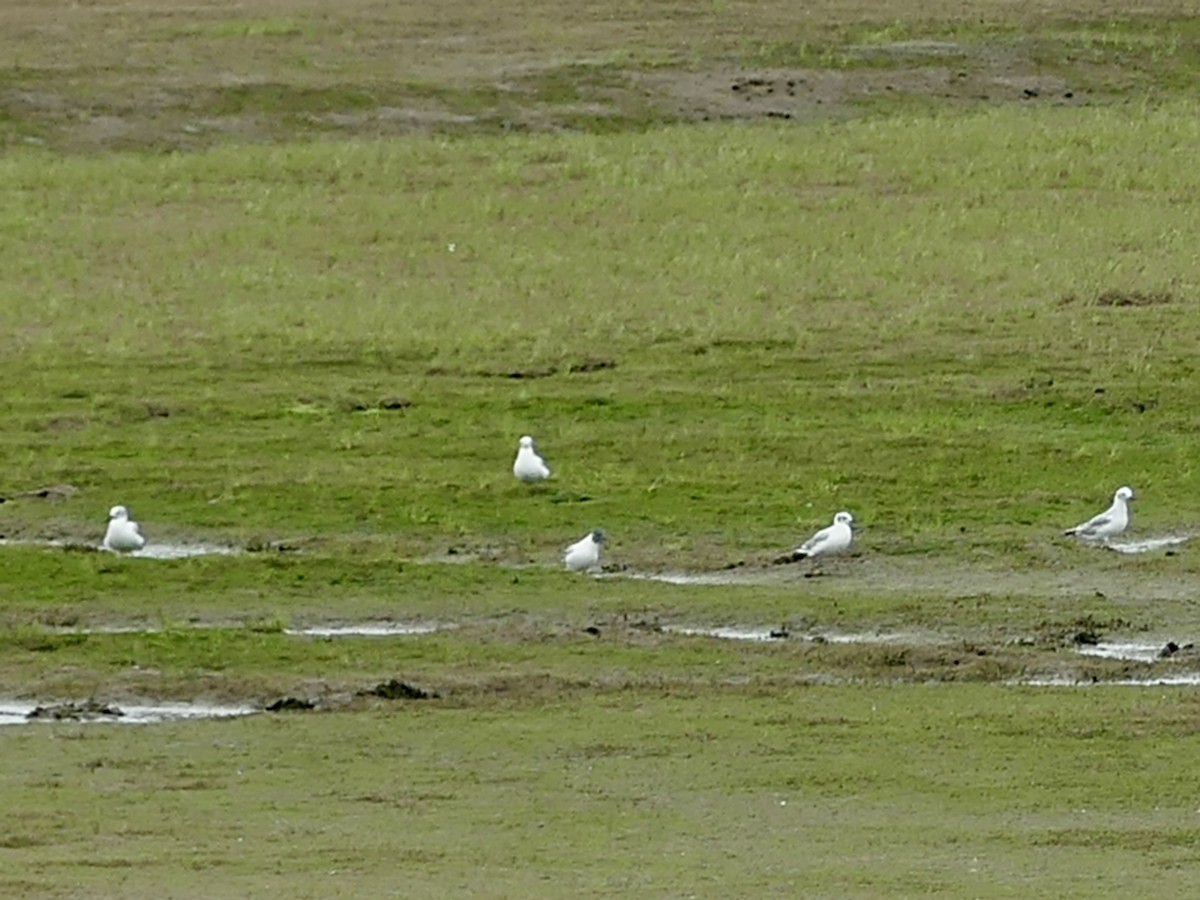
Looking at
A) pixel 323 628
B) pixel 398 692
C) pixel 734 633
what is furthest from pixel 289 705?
pixel 734 633

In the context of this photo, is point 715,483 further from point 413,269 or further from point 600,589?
point 413,269

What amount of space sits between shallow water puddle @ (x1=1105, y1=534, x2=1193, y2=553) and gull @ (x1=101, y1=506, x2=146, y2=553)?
6.52 meters

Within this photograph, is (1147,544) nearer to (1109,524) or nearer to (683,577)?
(1109,524)

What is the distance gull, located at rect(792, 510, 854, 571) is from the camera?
19.4 m

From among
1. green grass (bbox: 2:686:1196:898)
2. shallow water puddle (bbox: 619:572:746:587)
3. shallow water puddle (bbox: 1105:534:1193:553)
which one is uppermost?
green grass (bbox: 2:686:1196:898)

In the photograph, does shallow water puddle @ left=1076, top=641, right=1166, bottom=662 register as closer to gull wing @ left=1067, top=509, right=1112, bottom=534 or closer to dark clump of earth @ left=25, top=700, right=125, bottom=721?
gull wing @ left=1067, top=509, right=1112, bottom=534

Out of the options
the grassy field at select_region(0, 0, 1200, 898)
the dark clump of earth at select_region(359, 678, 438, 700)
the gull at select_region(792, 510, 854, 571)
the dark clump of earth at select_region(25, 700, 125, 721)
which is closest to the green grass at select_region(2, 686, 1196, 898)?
the grassy field at select_region(0, 0, 1200, 898)

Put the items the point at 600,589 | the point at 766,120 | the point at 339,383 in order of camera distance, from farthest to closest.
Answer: the point at 766,120 → the point at 339,383 → the point at 600,589

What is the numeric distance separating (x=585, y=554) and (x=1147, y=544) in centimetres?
398

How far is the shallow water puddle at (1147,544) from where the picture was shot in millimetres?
19875

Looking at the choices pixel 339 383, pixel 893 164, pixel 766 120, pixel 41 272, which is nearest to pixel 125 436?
pixel 339 383

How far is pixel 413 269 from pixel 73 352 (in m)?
5.02

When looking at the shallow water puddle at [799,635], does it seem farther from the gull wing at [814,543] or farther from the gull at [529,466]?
the gull at [529,466]

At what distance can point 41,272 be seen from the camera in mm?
29562
